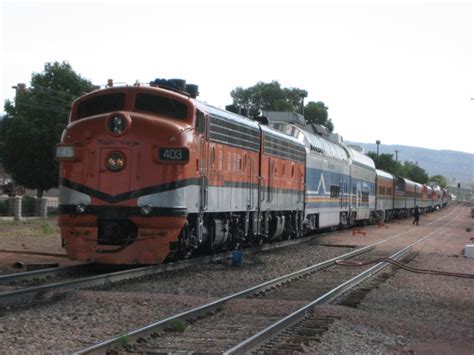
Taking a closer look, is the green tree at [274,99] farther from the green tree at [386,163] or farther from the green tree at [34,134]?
the green tree at [34,134]

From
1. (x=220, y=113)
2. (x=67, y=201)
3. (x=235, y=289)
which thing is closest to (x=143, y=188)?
(x=67, y=201)

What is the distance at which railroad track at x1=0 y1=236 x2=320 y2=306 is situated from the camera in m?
10.5

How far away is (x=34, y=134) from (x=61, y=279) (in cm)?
3735

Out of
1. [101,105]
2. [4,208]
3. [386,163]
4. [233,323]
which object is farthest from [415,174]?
[233,323]

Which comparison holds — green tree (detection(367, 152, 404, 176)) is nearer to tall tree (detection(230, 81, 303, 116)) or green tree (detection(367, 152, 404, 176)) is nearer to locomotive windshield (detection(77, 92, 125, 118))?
tall tree (detection(230, 81, 303, 116))

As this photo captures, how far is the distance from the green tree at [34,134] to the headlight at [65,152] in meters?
35.5

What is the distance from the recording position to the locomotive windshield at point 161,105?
14.5 m

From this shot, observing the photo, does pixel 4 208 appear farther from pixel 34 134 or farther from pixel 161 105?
pixel 161 105

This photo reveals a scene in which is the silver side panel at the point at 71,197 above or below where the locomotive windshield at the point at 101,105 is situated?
below

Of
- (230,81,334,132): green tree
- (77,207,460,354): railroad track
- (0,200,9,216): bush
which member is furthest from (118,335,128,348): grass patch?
(230,81,334,132): green tree

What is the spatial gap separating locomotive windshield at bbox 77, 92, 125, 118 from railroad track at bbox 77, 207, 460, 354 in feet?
16.0

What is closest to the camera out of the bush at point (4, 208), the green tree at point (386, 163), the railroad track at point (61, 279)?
the railroad track at point (61, 279)

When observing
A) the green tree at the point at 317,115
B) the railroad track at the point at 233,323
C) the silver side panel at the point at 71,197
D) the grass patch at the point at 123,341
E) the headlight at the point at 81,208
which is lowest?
the railroad track at the point at 233,323

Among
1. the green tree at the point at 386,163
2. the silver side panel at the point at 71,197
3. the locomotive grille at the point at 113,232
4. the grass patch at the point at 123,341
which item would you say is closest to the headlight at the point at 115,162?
the silver side panel at the point at 71,197
